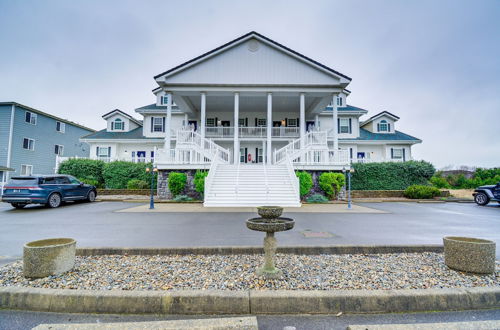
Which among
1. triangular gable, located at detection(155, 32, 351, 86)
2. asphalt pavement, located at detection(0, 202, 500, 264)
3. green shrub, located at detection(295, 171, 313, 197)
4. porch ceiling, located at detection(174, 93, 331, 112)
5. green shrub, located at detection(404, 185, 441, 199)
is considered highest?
triangular gable, located at detection(155, 32, 351, 86)

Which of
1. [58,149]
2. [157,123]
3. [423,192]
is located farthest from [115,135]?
[423,192]

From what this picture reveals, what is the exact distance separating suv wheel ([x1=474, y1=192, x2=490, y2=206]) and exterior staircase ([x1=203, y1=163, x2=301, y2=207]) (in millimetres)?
11267

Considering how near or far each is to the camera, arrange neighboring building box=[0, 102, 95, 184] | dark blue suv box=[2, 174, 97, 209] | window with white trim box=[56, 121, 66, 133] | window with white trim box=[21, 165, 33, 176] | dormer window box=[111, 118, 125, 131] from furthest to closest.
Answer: window with white trim box=[56, 121, 66, 133]
dormer window box=[111, 118, 125, 131]
window with white trim box=[21, 165, 33, 176]
neighboring building box=[0, 102, 95, 184]
dark blue suv box=[2, 174, 97, 209]

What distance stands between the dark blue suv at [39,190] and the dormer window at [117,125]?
14.3 metres

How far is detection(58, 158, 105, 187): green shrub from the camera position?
19.9 meters

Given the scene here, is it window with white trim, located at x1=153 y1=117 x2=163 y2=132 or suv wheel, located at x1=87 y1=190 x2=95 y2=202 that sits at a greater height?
window with white trim, located at x1=153 y1=117 x2=163 y2=132

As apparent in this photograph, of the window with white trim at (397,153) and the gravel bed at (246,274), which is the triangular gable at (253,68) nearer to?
the window with white trim at (397,153)

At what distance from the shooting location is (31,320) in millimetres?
2383

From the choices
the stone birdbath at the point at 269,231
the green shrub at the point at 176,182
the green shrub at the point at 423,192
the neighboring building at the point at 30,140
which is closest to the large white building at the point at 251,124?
the green shrub at the point at 176,182

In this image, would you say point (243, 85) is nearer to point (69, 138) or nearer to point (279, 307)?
point (279, 307)

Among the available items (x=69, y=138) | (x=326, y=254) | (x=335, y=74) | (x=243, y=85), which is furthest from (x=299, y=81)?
(x=69, y=138)

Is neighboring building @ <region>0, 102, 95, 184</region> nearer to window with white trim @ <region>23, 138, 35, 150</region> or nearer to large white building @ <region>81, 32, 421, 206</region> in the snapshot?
window with white trim @ <region>23, 138, 35, 150</region>

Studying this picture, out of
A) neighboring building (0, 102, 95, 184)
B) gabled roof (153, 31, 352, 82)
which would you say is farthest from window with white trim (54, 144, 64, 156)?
gabled roof (153, 31, 352, 82)

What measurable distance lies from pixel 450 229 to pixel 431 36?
1742 cm
